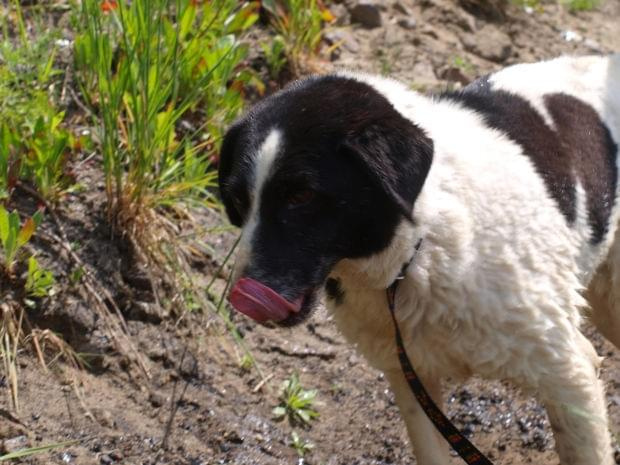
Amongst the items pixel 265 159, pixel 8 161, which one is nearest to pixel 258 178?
pixel 265 159

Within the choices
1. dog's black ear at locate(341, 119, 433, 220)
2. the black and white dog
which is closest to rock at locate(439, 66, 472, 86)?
the black and white dog

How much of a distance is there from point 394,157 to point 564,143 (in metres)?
0.95

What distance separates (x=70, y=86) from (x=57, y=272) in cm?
108

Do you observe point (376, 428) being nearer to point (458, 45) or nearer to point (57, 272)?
point (57, 272)

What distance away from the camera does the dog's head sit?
295 cm

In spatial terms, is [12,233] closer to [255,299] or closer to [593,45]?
[255,299]

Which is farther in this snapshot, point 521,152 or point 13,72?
point 13,72

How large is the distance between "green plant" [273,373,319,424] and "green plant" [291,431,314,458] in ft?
0.35

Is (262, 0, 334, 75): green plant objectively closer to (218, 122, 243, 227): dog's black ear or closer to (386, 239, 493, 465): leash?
(218, 122, 243, 227): dog's black ear

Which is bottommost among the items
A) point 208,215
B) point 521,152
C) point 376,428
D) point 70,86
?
point 376,428

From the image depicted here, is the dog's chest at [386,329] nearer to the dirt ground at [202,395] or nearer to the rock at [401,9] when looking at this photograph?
the dirt ground at [202,395]

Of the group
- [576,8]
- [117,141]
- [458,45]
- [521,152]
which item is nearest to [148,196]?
[117,141]

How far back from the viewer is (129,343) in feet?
13.8

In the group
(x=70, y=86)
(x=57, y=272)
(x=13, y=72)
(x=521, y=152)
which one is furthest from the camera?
(x=70, y=86)
